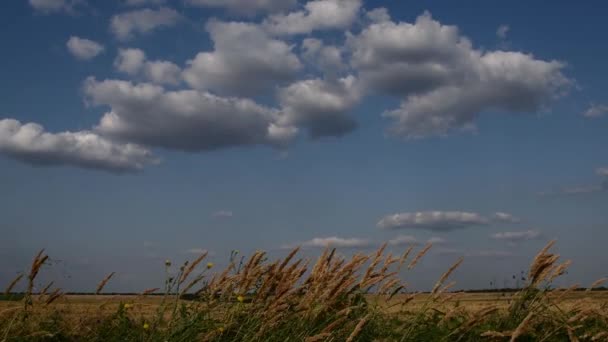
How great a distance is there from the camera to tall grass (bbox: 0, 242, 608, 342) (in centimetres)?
652

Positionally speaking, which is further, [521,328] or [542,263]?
[542,263]

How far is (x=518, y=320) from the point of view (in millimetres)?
7566

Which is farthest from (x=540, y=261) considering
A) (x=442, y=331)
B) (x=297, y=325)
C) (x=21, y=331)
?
(x=21, y=331)

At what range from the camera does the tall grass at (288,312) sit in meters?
6.52

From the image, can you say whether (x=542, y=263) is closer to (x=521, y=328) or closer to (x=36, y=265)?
(x=521, y=328)

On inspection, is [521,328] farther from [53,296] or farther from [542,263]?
[53,296]

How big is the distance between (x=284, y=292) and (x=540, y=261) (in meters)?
3.25

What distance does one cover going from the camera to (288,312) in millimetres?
6895

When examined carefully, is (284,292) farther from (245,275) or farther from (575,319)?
(575,319)

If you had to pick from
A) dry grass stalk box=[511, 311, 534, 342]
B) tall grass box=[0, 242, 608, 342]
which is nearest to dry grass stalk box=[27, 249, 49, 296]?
tall grass box=[0, 242, 608, 342]

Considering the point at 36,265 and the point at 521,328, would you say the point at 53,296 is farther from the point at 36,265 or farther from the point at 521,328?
the point at 521,328

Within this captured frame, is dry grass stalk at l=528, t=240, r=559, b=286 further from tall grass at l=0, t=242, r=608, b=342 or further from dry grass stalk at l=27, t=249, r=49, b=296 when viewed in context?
dry grass stalk at l=27, t=249, r=49, b=296

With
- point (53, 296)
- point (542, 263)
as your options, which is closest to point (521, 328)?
point (542, 263)

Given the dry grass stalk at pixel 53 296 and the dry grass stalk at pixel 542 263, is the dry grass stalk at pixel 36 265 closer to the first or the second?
the dry grass stalk at pixel 53 296
